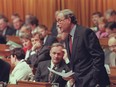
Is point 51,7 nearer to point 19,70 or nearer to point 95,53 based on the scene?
point 19,70

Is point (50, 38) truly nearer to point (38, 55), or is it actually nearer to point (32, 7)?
point (38, 55)

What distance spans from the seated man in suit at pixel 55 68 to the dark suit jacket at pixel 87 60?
28.9 inches

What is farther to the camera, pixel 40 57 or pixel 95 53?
pixel 40 57

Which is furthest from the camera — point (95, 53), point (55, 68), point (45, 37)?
point (45, 37)

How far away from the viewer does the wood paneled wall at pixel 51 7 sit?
1099 centimetres

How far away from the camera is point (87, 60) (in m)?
5.40

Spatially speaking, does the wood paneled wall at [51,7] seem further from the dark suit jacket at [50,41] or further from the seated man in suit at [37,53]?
the seated man in suit at [37,53]

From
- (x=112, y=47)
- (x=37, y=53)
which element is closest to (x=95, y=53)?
(x=112, y=47)

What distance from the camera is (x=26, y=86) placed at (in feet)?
18.4

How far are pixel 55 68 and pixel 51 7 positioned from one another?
542 centimetres

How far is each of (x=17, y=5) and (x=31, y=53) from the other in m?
Result: 4.62

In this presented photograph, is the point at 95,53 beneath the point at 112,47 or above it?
above

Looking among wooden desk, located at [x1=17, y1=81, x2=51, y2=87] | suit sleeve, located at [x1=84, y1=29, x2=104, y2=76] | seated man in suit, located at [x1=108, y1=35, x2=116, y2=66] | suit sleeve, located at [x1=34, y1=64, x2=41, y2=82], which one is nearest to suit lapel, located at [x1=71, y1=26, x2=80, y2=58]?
suit sleeve, located at [x1=84, y1=29, x2=104, y2=76]

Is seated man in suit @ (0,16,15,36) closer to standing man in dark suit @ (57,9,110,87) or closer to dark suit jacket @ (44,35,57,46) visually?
dark suit jacket @ (44,35,57,46)
